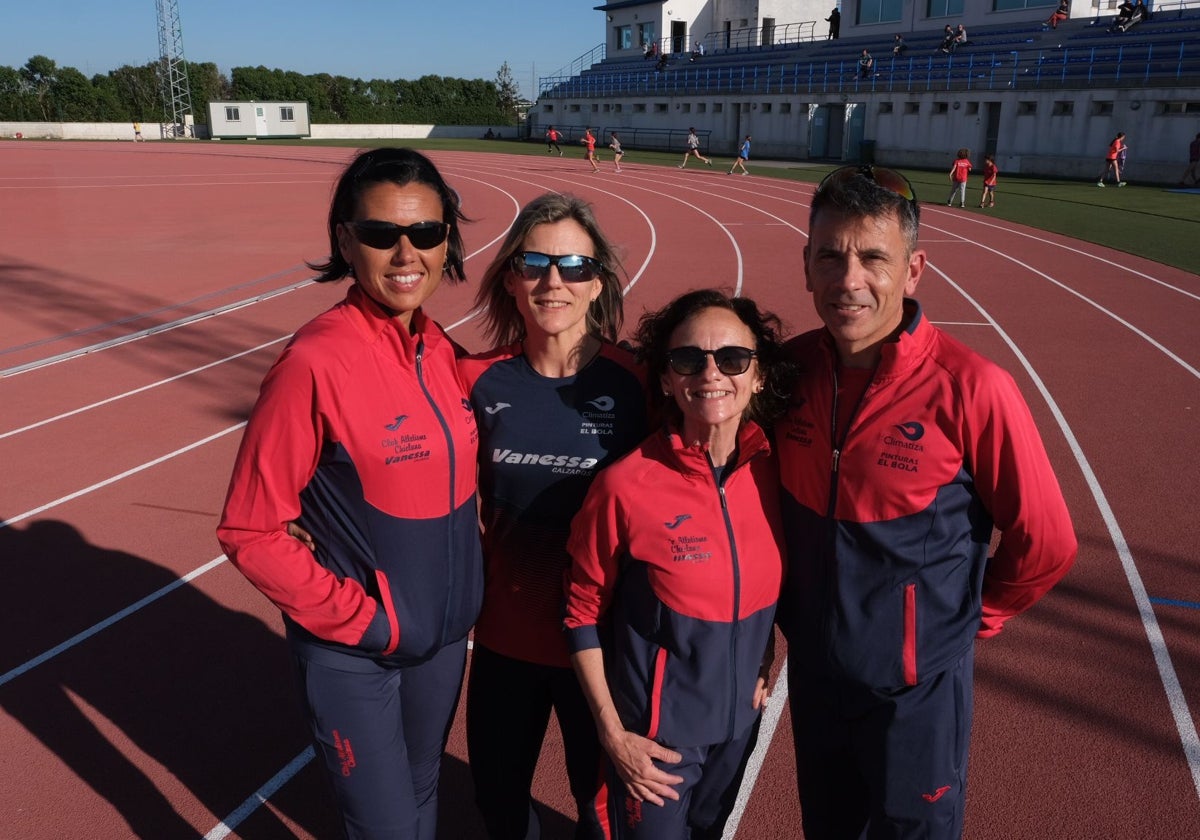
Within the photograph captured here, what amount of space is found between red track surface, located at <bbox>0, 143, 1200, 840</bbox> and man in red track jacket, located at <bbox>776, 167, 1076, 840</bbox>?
4.39 ft

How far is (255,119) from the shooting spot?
198ft

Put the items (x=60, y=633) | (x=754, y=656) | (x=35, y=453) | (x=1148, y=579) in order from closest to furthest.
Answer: (x=754, y=656) < (x=60, y=633) < (x=1148, y=579) < (x=35, y=453)

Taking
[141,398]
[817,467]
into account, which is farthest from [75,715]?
[141,398]

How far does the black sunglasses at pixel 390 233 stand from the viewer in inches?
91.6

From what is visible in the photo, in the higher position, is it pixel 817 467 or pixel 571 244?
pixel 571 244

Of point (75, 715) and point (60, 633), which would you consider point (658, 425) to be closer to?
point (75, 715)

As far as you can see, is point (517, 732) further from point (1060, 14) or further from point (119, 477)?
point (1060, 14)

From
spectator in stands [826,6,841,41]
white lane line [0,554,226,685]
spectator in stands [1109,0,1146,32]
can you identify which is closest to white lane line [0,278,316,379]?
white lane line [0,554,226,685]

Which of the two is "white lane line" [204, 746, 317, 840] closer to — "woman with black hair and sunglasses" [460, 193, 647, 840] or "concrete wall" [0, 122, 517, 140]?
"woman with black hair and sunglasses" [460, 193, 647, 840]

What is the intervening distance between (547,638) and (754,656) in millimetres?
608

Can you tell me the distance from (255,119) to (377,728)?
66.1m

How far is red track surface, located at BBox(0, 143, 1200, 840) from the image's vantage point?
3.51 meters

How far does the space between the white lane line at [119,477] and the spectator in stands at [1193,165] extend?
28.4 meters

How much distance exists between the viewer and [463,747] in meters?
3.85
